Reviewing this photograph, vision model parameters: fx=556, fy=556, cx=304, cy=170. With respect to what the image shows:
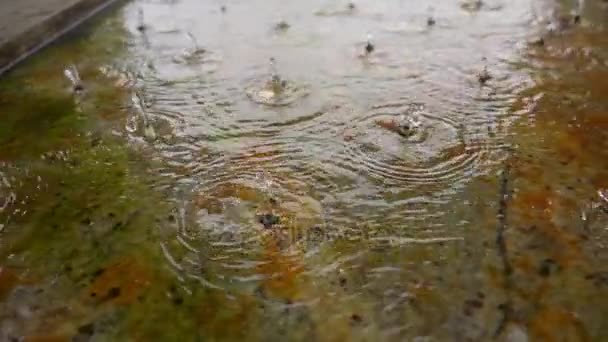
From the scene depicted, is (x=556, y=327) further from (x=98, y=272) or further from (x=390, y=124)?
(x=98, y=272)

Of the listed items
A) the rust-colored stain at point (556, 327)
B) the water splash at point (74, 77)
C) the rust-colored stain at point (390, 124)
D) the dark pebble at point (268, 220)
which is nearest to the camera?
the rust-colored stain at point (556, 327)

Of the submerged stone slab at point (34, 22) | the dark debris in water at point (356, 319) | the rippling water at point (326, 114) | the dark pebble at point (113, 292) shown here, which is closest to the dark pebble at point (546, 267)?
the rippling water at point (326, 114)

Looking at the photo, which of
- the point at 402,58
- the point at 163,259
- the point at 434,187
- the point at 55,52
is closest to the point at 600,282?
the point at 434,187

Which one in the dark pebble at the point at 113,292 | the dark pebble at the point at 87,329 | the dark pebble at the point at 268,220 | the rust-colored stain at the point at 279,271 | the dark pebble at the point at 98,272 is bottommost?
the dark pebble at the point at 87,329

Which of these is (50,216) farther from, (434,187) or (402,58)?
(402,58)

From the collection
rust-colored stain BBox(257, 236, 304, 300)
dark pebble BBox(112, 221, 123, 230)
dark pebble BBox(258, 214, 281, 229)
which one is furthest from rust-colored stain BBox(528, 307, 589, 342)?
dark pebble BBox(112, 221, 123, 230)

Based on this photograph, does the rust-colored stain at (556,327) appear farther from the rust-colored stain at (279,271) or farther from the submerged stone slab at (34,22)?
the submerged stone slab at (34,22)
